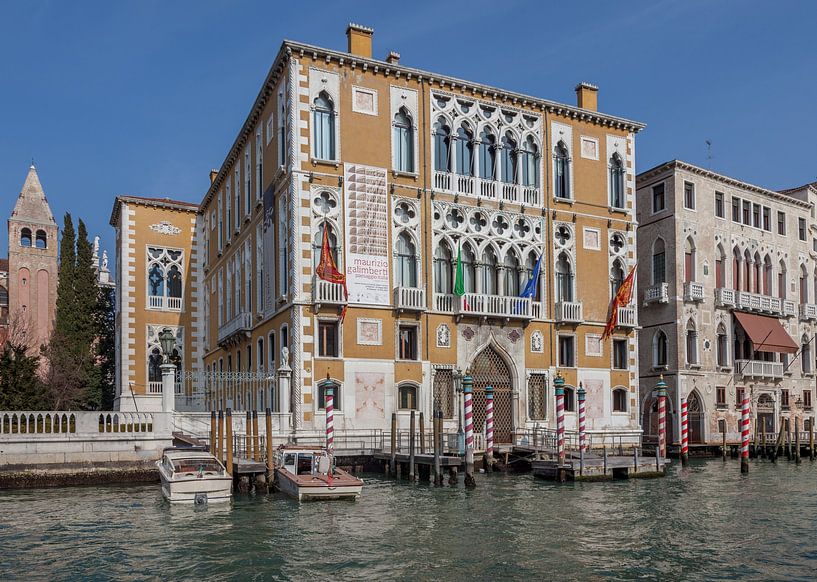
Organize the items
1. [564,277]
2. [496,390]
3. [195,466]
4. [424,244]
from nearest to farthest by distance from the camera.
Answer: [195,466] → [424,244] → [496,390] → [564,277]

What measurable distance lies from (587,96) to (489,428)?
1468cm

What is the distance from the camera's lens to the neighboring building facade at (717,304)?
38.2m

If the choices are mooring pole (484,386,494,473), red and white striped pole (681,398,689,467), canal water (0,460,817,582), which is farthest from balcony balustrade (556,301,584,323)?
canal water (0,460,817,582)

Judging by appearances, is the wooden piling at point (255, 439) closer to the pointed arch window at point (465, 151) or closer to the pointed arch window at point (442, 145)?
the pointed arch window at point (442, 145)

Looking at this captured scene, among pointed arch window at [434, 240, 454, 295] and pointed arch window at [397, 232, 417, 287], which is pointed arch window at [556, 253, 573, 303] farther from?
pointed arch window at [397, 232, 417, 287]

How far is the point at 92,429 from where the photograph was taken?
2309cm

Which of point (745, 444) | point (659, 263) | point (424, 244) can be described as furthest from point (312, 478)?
point (659, 263)

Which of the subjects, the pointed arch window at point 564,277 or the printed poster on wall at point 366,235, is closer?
the printed poster on wall at point 366,235

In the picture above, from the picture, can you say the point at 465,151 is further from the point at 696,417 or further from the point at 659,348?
the point at 696,417

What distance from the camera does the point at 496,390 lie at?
30078 mm

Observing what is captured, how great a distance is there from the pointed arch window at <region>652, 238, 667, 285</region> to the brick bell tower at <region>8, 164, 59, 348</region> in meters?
39.2

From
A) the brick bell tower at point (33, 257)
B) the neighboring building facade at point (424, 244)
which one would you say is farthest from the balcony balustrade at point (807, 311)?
the brick bell tower at point (33, 257)

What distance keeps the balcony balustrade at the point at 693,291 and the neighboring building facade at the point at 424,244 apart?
19.9ft

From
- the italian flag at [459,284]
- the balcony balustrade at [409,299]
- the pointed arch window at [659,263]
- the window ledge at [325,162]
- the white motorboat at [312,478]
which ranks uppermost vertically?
the window ledge at [325,162]
